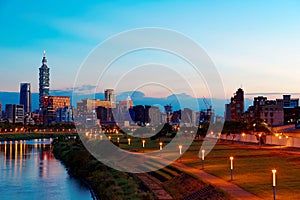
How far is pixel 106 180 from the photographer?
2972cm

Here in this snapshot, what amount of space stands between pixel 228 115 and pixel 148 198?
560 feet

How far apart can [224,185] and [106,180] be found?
10.7m

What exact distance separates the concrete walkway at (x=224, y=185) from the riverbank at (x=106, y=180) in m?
3.09

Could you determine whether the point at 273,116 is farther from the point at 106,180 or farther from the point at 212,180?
the point at 212,180

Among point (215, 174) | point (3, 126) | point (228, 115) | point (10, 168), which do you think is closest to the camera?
point (215, 174)

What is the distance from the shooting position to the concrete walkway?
1833 cm

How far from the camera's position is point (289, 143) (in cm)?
4488

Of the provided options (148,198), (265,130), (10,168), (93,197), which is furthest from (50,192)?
(265,130)

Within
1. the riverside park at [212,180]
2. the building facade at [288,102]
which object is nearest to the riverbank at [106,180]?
the riverside park at [212,180]

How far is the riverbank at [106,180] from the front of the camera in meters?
25.0

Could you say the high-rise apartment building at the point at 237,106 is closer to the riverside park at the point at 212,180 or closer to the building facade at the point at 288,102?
the building facade at the point at 288,102

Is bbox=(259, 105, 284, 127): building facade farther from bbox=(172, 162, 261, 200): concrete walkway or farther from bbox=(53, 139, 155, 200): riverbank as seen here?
bbox=(172, 162, 261, 200): concrete walkway

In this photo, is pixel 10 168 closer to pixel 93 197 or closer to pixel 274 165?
pixel 93 197

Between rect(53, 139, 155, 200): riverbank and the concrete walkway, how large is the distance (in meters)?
3.09
